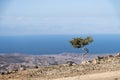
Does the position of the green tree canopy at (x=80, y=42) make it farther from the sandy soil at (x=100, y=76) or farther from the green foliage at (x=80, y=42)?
the sandy soil at (x=100, y=76)

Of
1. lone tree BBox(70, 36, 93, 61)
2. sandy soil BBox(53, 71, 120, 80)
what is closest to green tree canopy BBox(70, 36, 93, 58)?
lone tree BBox(70, 36, 93, 61)

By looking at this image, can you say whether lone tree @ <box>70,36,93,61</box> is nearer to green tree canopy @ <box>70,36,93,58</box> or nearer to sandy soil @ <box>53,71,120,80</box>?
green tree canopy @ <box>70,36,93,58</box>

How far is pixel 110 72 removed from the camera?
24.6 meters

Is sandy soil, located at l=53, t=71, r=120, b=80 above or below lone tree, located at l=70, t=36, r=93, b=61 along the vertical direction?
below

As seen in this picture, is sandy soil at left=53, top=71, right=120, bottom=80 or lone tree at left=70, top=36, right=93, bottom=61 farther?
lone tree at left=70, top=36, right=93, bottom=61

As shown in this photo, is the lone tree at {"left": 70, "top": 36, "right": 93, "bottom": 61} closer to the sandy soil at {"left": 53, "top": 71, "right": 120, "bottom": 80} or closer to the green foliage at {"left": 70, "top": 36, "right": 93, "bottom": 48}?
the green foliage at {"left": 70, "top": 36, "right": 93, "bottom": 48}

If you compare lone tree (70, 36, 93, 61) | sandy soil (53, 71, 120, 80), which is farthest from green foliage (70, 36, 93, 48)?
sandy soil (53, 71, 120, 80)

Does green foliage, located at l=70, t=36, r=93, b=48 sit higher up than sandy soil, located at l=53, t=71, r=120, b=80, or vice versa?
green foliage, located at l=70, t=36, r=93, b=48

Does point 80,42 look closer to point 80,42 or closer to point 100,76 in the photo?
point 80,42

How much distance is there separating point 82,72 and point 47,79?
302 centimetres

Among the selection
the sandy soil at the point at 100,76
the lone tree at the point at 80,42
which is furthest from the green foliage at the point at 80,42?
the sandy soil at the point at 100,76

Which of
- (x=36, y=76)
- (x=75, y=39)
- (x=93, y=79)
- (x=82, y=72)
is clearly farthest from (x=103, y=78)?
(x=75, y=39)

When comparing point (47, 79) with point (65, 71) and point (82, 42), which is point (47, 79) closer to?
point (65, 71)

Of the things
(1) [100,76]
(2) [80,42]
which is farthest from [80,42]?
(1) [100,76]
